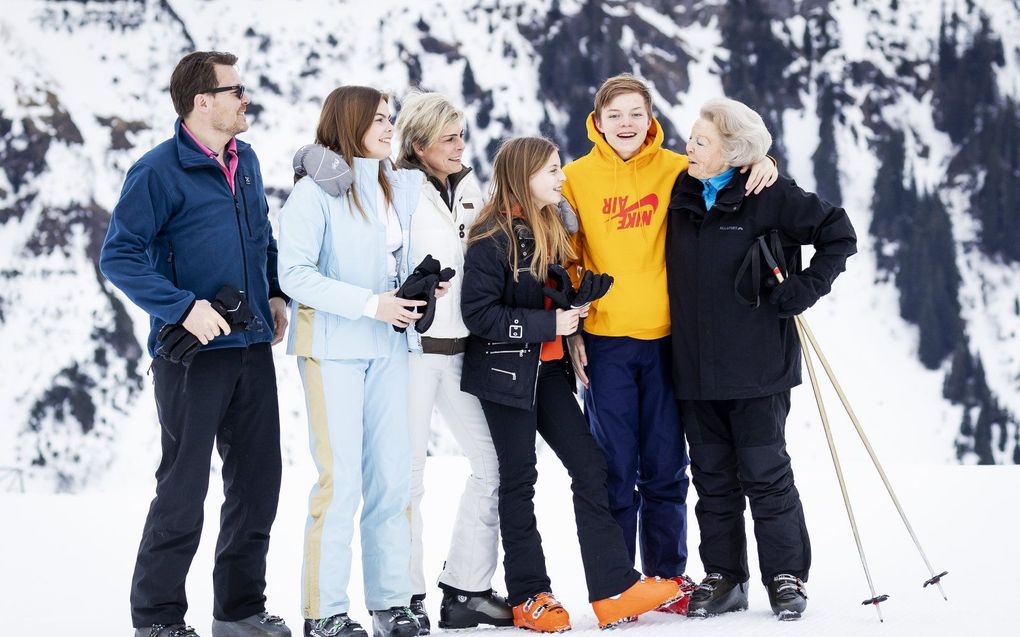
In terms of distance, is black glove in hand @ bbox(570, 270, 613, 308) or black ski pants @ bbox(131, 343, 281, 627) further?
black glove in hand @ bbox(570, 270, 613, 308)

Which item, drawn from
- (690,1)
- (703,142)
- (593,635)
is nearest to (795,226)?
(703,142)

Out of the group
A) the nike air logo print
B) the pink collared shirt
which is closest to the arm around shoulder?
the nike air logo print

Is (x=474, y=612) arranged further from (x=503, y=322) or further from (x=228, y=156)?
(x=228, y=156)

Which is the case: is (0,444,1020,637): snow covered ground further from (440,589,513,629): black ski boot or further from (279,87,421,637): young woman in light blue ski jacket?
(279,87,421,637): young woman in light blue ski jacket

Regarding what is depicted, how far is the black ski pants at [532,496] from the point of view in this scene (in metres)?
2.19

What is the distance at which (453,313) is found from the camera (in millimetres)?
2273

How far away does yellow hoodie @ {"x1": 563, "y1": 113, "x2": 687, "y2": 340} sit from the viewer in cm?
234

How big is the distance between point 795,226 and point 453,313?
0.86 m

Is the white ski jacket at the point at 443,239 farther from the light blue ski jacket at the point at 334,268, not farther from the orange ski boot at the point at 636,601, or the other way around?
the orange ski boot at the point at 636,601

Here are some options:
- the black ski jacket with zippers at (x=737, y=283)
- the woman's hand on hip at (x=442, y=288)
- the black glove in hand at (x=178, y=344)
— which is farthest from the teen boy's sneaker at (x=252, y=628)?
the black ski jacket with zippers at (x=737, y=283)

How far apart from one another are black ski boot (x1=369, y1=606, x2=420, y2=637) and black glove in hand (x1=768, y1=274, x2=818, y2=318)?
1.13 meters

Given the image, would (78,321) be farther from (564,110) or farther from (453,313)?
(453,313)

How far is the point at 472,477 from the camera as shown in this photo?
2334 mm

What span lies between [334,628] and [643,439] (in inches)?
35.7
